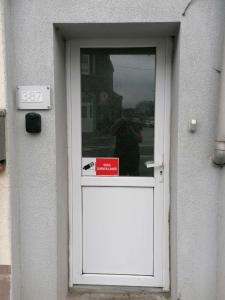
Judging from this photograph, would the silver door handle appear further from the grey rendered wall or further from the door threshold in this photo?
the door threshold

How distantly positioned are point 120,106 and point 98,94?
25 centimetres

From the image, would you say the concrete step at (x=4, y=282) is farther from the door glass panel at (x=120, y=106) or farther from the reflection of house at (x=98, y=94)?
the reflection of house at (x=98, y=94)

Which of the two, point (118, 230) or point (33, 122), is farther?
point (118, 230)

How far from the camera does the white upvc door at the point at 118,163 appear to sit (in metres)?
3.12

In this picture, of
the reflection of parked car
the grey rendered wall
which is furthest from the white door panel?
the reflection of parked car

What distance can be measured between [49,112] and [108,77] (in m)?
0.76

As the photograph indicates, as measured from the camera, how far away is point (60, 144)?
2.95 metres

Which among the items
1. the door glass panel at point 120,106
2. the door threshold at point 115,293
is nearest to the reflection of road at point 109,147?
the door glass panel at point 120,106

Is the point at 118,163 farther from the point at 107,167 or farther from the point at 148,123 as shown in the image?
the point at 148,123

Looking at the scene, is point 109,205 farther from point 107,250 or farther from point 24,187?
point 24,187

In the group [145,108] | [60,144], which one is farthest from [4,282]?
[145,108]

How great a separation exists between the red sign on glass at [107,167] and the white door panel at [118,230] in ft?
0.50

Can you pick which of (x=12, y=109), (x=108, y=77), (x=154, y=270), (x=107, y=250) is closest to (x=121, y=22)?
(x=108, y=77)

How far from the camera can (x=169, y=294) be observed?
10.5 feet
